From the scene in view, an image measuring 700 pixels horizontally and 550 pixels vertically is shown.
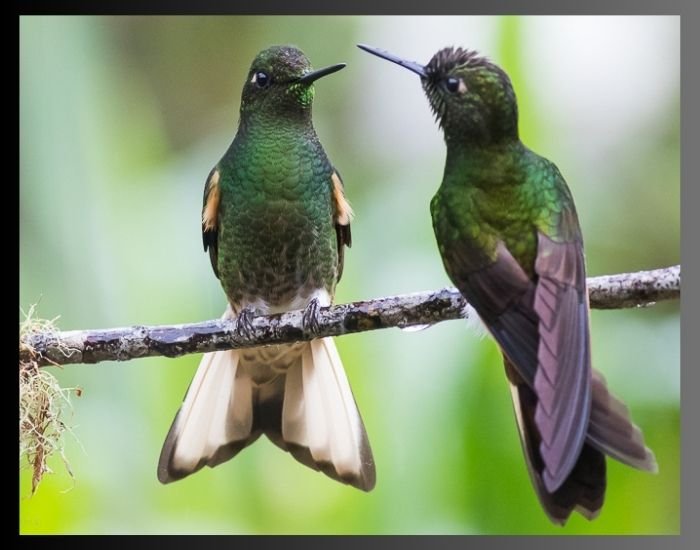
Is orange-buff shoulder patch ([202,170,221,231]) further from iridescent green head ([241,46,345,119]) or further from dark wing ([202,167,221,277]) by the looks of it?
iridescent green head ([241,46,345,119])

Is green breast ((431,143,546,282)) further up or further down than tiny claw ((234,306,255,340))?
further up

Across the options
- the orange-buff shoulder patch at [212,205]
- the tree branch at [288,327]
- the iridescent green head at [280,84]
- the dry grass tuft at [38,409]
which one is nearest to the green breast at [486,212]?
the tree branch at [288,327]

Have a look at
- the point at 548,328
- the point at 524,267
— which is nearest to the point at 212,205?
the point at 524,267

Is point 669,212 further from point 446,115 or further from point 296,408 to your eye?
point 296,408

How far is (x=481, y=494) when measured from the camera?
3.34 meters

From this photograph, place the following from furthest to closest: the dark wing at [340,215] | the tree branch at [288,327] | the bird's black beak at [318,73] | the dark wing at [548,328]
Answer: the dark wing at [340,215], the bird's black beak at [318,73], the tree branch at [288,327], the dark wing at [548,328]

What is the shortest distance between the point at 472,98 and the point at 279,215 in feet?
2.35

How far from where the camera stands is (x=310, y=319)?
3.29 m

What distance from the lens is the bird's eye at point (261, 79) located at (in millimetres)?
3375

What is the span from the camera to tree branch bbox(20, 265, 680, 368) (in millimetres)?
3027

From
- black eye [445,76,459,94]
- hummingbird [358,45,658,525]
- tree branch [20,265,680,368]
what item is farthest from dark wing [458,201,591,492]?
black eye [445,76,459,94]

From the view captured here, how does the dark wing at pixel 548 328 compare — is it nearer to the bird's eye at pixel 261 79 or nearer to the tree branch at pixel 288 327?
the tree branch at pixel 288 327

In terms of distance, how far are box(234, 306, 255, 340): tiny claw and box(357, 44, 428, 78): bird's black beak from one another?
83cm

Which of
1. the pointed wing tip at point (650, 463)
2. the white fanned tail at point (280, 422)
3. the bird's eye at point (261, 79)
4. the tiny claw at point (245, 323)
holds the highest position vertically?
the bird's eye at point (261, 79)
